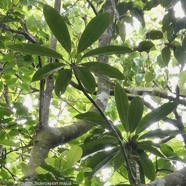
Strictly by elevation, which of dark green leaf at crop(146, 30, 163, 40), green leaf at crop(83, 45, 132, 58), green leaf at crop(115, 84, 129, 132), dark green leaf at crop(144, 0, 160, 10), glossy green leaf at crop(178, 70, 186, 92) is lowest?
green leaf at crop(115, 84, 129, 132)

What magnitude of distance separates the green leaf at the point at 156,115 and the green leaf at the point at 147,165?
12 centimetres

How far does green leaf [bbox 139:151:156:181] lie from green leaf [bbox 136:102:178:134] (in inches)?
4.7

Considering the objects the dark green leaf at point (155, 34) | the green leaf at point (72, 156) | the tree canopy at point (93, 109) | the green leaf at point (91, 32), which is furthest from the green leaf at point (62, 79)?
the dark green leaf at point (155, 34)

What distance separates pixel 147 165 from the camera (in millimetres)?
1098

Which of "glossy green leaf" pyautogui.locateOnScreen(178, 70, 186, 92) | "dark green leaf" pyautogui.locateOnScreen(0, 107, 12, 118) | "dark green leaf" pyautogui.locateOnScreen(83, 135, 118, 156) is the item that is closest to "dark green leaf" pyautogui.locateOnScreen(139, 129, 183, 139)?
"dark green leaf" pyautogui.locateOnScreen(83, 135, 118, 156)

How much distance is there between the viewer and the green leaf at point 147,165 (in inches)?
42.1

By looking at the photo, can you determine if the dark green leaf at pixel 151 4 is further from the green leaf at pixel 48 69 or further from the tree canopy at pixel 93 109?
the green leaf at pixel 48 69

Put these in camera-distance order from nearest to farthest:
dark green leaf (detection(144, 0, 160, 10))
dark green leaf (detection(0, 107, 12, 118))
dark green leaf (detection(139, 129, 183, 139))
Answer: dark green leaf (detection(139, 129, 183, 139)) < dark green leaf (detection(0, 107, 12, 118)) < dark green leaf (detection(144, 0, 160, 10))

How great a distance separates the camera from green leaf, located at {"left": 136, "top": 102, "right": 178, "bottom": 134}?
38.8 inches

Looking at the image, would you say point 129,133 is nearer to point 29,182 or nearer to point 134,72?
point 29,182

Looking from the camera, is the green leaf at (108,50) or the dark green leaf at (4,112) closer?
the green leaf at (108,50)

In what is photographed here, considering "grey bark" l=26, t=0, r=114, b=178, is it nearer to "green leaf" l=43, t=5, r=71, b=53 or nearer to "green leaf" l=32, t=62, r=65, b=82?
"green leaf" l=32, t=62, r=65, b=82

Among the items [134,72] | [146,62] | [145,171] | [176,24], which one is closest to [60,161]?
[145,171]

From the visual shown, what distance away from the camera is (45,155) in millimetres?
940
